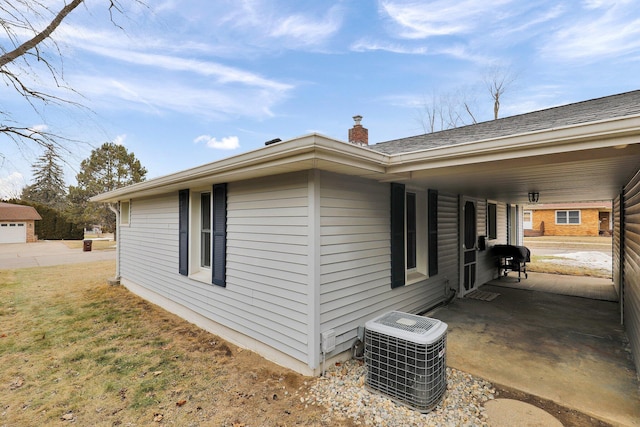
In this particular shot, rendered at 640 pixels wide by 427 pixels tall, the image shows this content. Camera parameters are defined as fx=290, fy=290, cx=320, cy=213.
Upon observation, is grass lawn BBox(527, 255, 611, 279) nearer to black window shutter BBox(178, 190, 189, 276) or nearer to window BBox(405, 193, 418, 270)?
window BBox(405, 193, 418, 270)

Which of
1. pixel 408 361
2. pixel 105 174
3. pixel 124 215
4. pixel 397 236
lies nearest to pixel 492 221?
pixel 397 236

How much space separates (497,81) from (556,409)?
57.6ft

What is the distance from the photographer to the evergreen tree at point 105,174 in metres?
20.5

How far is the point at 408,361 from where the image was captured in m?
2.49

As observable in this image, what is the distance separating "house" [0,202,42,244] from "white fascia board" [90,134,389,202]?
1113 inches

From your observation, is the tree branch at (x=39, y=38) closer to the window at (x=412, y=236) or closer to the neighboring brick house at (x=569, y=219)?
the window at (x=412, y=236)

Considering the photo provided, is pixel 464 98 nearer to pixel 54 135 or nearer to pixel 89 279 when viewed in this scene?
pixel 54 135

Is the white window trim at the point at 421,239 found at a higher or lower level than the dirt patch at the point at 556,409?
higher

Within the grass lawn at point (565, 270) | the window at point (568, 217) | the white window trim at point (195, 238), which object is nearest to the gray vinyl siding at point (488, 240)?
the grass lawn at point (565, 270)

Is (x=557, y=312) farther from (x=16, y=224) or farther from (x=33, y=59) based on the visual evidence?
(x=16, y=224)

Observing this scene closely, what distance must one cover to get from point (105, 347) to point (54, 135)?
425 centimetres

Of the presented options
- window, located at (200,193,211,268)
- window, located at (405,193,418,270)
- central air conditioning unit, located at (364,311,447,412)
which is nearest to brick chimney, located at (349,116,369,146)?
window, located at (405,193,418,270)

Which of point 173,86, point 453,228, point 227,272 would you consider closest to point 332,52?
point 173,86

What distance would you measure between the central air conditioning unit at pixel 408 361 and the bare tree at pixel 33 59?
22.0ft
